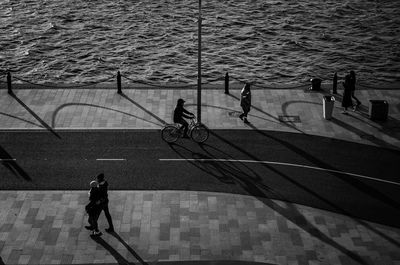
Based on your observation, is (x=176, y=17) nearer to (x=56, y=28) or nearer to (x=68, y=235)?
(x=56, y=28)

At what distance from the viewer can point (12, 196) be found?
2220 centimetres

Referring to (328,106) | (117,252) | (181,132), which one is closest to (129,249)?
(117,252)

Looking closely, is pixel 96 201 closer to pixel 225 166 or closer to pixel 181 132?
pixel 225 166

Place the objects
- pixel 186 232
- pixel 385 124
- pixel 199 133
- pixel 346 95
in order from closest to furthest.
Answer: pixel 186 232 < pixel 199 133 < pixel 385 124 < pixel 346 95

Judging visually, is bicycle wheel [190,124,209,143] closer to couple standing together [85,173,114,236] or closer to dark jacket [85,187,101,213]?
couple standing together [85,173,114,236]

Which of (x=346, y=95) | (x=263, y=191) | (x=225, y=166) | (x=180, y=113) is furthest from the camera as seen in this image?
(x=346, y=95)

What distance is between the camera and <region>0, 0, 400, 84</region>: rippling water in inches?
1524

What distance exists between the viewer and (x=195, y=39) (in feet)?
144

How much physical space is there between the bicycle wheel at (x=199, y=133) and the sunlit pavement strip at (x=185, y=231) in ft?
12.8

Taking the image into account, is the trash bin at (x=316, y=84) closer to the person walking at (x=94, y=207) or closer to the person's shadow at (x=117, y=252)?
the person's shadow at (x=117, y=252)

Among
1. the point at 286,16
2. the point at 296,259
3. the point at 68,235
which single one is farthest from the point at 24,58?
the point at 296,259

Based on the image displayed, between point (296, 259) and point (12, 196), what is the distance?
31.2 ft

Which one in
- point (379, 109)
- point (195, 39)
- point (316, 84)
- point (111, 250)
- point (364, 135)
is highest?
point (379, 109)

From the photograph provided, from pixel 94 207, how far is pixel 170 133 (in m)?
6.76
